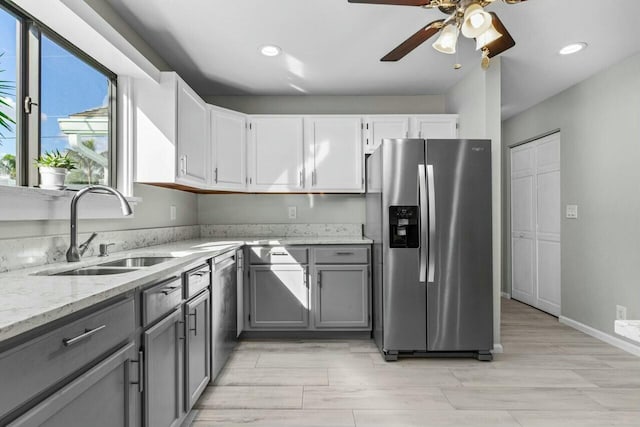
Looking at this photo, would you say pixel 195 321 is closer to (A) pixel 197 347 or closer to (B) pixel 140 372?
(A) pixel 197 347

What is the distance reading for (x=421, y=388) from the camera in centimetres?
239

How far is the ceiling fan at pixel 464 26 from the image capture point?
1.63m

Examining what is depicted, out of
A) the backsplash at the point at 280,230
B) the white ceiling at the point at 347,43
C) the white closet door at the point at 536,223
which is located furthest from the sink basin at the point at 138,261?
the white closet door at the point at 536,223

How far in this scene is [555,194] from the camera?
13.2 ft

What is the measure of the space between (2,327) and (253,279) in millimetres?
2503

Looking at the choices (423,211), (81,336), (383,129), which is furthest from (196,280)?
(383,129)

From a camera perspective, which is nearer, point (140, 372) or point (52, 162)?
point (140, 372)

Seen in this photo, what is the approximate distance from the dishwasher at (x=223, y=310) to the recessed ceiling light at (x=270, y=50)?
Result: 5.21 feet

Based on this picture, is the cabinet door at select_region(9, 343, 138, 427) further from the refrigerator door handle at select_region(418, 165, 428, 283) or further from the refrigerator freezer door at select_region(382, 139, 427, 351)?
the refrigerator door handle at select_region(418, 165, 428, 283)

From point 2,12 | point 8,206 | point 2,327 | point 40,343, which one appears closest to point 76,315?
point 40,343

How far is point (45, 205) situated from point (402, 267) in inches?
88.9

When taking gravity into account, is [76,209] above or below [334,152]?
below

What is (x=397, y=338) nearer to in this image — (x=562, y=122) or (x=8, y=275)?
(x=8, y=275)

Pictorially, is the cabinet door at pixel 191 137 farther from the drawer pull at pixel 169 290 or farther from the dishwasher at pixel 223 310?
the drawer pull at pixel 169 290
